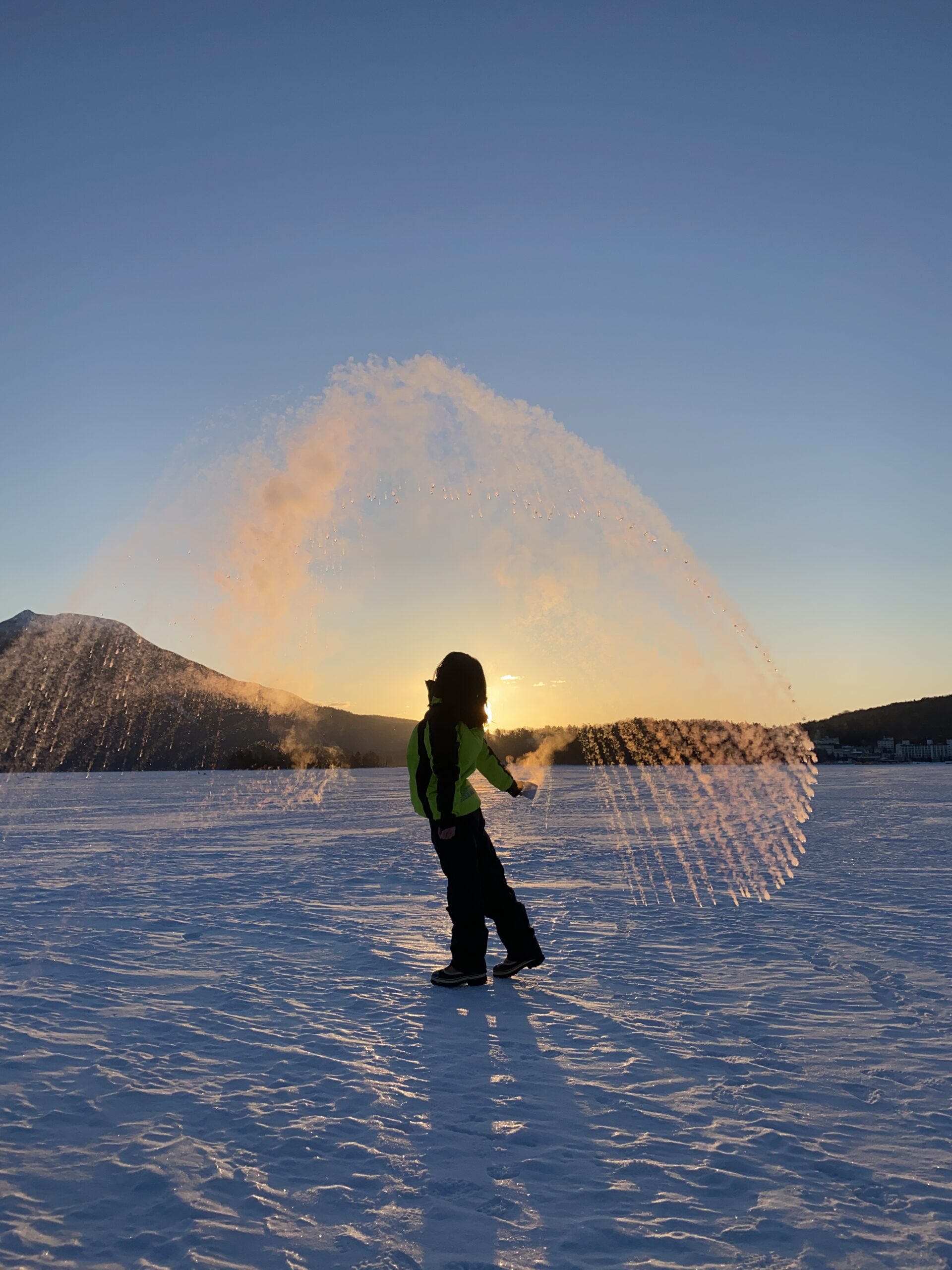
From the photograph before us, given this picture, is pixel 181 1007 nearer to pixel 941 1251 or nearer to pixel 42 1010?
pixel 42 1010

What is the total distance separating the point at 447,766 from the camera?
5227mm

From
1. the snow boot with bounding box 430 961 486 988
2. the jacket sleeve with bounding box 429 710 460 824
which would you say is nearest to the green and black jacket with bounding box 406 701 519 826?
the jacket sleeve with bounding box 429 710 460 824

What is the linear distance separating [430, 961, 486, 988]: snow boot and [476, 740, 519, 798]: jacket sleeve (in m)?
1.08

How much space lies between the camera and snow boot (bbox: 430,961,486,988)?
5.18 m

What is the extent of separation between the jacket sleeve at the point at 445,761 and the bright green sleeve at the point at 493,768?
0.25 metres

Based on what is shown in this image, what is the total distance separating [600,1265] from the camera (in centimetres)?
226

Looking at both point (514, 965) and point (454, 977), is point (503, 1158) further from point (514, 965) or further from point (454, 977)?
point (514, 965)

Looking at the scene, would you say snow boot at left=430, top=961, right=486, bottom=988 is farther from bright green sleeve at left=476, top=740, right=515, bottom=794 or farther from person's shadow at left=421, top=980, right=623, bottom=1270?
bright green sleeve at left=476, top=740, right=515, bottom=794

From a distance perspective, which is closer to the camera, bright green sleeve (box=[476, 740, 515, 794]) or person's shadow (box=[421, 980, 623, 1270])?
person's shadow (box=[421, 980, 623, 1270])

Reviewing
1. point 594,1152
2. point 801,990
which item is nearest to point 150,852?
point 801,990

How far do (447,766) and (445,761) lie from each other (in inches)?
1.3

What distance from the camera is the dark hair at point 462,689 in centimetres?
536

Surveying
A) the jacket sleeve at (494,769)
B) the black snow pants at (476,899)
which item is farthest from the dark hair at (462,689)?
the black snow pants at (476,899)

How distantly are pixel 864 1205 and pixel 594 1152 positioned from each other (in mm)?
A: 821
